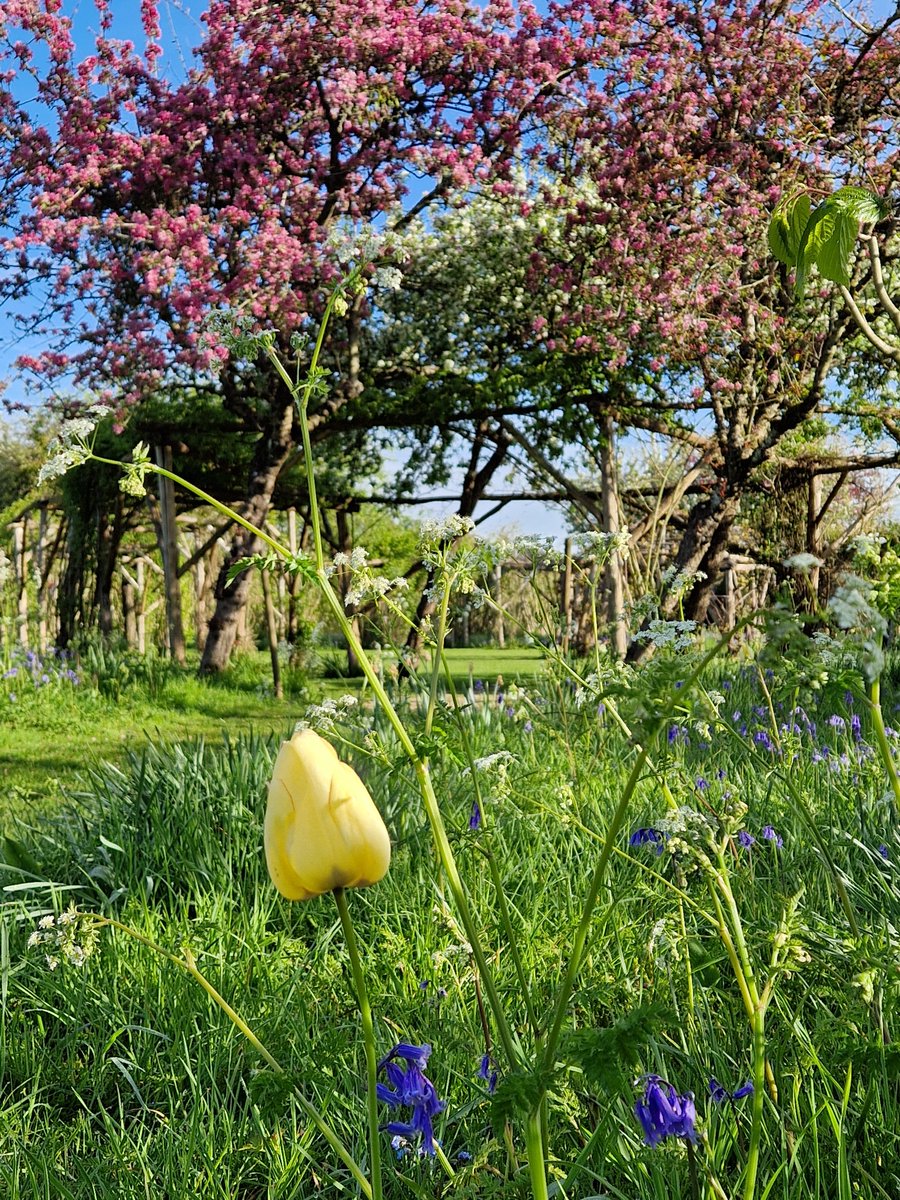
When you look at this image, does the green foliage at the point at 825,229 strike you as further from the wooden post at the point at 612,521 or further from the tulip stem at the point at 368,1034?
the wooden post at the point at 612,521

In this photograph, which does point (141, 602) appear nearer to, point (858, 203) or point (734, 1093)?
point (734, 1093)

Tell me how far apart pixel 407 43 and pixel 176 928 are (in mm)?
8816

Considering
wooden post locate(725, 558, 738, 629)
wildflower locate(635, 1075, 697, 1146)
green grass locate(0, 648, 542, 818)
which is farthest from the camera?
wooden post locate(725, 558, 738, 629)

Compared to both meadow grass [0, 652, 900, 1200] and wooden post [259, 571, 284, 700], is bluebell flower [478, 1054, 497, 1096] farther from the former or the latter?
wooden post [259, 571, 284, 700]

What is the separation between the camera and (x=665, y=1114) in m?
1.12

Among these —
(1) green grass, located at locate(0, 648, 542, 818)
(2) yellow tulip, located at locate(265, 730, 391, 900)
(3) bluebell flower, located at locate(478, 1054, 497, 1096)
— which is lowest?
(1) green grass, located at locate(0, 648, 542, 818)

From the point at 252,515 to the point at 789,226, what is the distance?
959 cm

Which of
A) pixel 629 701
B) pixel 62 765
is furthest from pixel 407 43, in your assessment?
pixel 629 701

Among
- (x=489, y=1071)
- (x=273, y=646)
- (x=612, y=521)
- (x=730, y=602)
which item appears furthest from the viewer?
(x=730, y=602)

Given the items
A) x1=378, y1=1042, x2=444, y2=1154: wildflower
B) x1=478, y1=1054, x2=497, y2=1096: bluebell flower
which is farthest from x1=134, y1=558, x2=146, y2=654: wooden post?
x1=378, y1=1042, x2=444, y2=1154: wildflower

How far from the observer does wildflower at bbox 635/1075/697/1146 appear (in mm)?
1111

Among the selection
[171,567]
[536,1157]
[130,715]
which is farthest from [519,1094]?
[171,567]

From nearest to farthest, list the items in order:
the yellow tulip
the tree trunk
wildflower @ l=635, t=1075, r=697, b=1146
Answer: the yellow tulip < wildflower @ l=635, t=1075, r=697, b=1146 < the tree trunk

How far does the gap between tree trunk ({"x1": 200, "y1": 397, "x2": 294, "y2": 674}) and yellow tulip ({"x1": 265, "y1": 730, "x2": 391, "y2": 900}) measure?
9675mm
